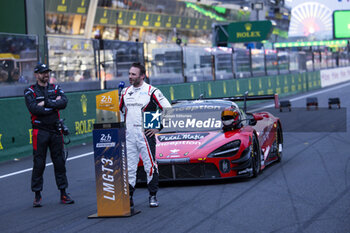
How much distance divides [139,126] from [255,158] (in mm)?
2544

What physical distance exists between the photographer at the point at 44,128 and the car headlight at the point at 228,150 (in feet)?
6.60

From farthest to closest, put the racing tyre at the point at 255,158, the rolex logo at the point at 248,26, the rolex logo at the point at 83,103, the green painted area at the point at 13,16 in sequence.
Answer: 1. the rolex logo at the point at 248,26
2. the green painted area at the point at 13,16
3. the rolex logo at the point at 83,103
4. the racing tyre at the point at 255,158

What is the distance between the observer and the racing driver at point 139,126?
780cm

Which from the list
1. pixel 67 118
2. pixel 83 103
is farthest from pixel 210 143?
pixel 83 103

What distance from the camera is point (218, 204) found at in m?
7.80

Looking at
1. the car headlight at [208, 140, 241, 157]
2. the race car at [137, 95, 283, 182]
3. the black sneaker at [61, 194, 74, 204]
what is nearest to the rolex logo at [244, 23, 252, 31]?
the race car at [137, 95, 283, 182]

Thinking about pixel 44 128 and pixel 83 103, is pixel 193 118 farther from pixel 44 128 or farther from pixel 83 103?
pixel 83 103

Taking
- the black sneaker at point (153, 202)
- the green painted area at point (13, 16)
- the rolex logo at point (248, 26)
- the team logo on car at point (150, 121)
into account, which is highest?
the rolex logo at point (248, 26)

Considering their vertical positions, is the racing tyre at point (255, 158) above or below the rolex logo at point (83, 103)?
below

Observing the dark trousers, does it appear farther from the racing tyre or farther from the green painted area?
the green painted area

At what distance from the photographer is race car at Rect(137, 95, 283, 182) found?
922cm

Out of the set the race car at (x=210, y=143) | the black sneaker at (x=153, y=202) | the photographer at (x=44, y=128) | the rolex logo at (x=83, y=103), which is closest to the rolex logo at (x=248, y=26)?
the rolex logo at (x=83, y=103)

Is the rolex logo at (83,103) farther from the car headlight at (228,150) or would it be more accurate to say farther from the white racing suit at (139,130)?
the white racing suit at (139,130)

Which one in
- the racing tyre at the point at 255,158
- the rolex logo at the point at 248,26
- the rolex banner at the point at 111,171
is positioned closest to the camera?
the rolex banner at the point at 111,171
